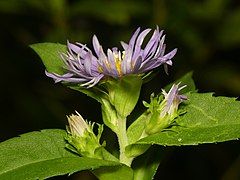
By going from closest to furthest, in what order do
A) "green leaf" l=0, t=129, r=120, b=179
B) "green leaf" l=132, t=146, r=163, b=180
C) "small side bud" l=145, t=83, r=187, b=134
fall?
"green leaf" l=0, t=129, r=120, b=179
"small side bud" l=145, t=83, r=187, b=134
"green leaf" l=132, t=146, r=163, b=180

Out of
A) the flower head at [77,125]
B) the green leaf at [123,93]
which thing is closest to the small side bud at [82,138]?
the flower head at [77,125]

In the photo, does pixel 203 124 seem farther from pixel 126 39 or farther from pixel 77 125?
pixel 126 39

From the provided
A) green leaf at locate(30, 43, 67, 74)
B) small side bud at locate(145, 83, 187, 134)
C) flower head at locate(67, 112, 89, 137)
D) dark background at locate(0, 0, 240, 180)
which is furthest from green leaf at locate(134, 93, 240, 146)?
dark background at locate(0, 0, 240, 180)

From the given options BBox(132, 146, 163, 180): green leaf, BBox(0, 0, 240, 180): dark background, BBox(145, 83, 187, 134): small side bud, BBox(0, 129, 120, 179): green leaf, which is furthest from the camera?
BBox(0, 0, 240, 180): dark background

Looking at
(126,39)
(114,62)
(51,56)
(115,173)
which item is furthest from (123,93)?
(126,39)

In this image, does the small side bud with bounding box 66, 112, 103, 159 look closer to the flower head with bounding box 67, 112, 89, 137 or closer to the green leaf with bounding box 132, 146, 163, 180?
the flower head with bounding box 67, 112, 89, 137

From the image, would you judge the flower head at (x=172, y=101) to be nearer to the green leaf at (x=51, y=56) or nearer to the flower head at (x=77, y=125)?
the flower head at (x=77, y=125)
